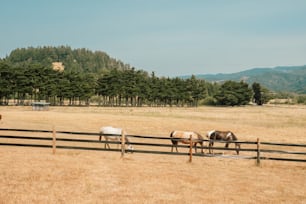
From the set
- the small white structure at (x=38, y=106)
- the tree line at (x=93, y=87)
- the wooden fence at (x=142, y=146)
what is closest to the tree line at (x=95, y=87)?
the tree line at (x=93, y=87)

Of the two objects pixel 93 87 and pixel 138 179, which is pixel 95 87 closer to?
pixel 93 87

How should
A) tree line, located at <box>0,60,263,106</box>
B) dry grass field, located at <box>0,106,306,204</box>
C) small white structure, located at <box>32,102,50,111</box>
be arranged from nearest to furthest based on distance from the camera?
dry grass field, located at <box>0,106,306,204</box> → small white structure, located at <box>32,102,50,111</box> → tree line, located at <box>0,60,263,106</box>

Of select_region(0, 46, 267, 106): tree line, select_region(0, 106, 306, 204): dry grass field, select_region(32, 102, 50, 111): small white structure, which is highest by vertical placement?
select_region(0, 46, 267, 106): tree line

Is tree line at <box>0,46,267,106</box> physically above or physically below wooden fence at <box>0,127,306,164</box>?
above

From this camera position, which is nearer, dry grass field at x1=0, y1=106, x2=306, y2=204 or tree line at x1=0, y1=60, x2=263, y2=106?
dry grass field at x1=0, y1=106, x2=306, y2=204

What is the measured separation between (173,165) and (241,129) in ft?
93.1

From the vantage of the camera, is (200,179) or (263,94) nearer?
(200,179)

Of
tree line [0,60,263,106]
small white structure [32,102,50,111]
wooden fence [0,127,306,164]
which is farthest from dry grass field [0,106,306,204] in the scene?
tree line [0,60,263,106]

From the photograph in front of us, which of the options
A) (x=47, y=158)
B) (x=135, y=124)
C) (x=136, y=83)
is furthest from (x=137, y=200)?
(x=136, y=83)

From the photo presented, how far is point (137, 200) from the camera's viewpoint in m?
12.0

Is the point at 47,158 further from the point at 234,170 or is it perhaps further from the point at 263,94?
the point at 263,94

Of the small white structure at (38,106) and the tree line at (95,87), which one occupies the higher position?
the tree line at (95,87)

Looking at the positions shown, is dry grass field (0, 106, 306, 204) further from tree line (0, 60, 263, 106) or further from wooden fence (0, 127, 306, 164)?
tree line (0, 60, 263, 106)

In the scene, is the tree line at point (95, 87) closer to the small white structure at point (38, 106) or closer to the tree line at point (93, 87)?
the tree line at point (93, 87)
